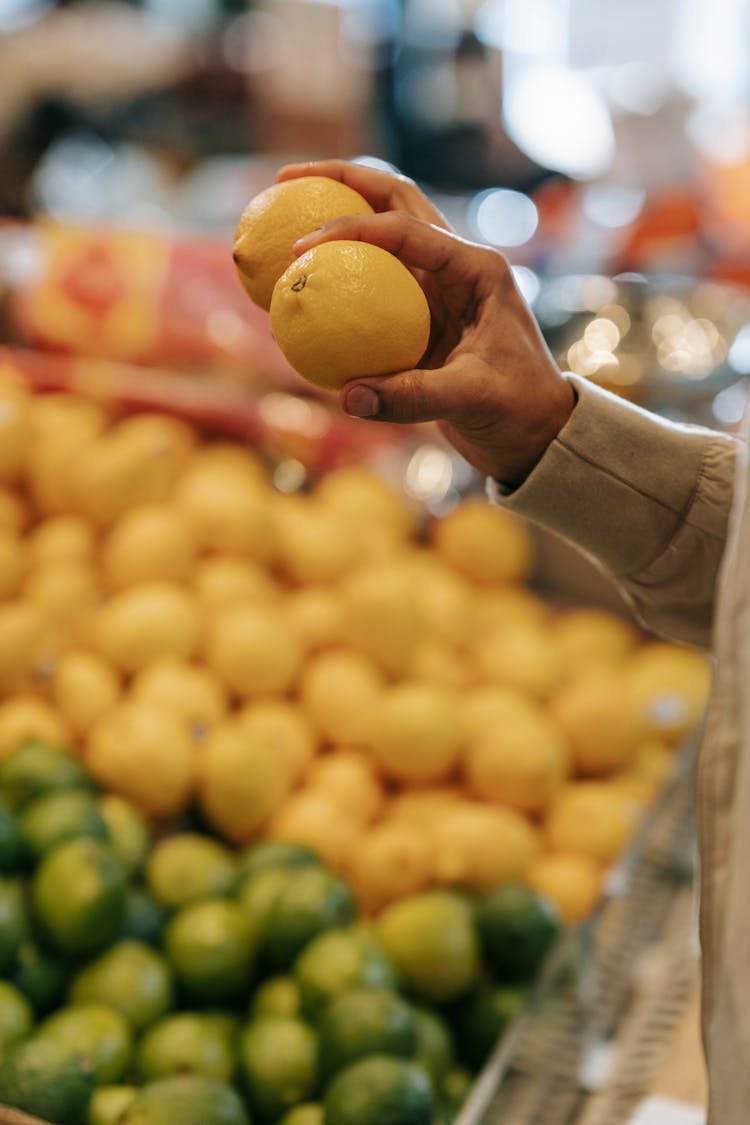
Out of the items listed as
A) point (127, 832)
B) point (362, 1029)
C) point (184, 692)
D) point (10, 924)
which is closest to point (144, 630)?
point (184, 692)

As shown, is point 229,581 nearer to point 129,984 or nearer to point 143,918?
point 143,918

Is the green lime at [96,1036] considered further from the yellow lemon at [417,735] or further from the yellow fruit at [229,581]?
the yellow fruit at [229,581]

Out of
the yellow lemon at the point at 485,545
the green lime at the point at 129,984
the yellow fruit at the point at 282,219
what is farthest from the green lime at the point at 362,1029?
the yellow lemon at the point at 485,545

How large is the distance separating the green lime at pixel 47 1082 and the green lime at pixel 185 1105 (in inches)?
2.0

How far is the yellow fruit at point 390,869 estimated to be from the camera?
1.58 meters

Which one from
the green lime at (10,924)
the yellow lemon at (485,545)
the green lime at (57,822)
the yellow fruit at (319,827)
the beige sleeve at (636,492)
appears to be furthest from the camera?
the yellow lemon at (485,545)

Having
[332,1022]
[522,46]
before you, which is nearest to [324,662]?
[332,1022]

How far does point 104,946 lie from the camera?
140cm

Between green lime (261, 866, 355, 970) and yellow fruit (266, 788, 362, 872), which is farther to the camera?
yellow fruit (266, 788, 362, 872)

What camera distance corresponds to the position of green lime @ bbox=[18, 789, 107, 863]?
56.8 inches

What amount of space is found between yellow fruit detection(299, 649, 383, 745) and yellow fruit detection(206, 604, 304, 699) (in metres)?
→ 0.05

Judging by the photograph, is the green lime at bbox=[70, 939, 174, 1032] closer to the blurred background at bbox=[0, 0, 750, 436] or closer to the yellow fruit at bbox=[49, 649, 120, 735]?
the yellow fruit at bbox=[49, 649, 120, 735]

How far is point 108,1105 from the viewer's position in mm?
1210

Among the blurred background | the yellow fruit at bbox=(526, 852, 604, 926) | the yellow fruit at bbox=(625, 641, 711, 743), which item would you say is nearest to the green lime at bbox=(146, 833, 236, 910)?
the yellow fruit at bbox=(526, 852, 604, 926)
